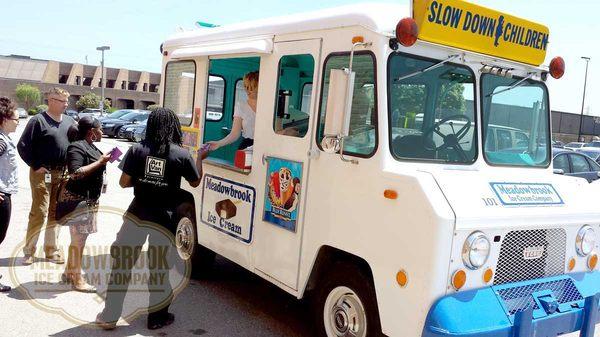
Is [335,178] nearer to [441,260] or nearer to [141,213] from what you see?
[441,260]

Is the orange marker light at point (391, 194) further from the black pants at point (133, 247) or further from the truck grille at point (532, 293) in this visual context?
the black pants at point (133, 247)

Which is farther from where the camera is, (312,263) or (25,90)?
(25,90)

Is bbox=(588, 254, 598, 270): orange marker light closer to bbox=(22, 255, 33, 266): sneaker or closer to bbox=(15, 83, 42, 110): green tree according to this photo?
bbox=(22, 255, 33, 266): sneaker

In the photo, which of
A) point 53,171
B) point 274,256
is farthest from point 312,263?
point 53,171

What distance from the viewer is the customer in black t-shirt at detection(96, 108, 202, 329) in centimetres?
394

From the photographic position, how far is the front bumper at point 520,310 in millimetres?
2855

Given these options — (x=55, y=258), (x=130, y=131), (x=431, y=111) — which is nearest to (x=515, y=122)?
(x=431, y=111)

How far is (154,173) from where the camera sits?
12.9 ft

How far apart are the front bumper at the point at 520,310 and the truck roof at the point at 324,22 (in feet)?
5.84

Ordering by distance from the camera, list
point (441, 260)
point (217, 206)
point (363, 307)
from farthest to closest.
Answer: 1. point (217, 206)
2. point (363, 307)
3. point (441, 260)

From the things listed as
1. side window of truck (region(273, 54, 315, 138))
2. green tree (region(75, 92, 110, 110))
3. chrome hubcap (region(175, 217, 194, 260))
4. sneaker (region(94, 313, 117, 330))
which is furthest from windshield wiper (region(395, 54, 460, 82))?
green tree (region(75, 92, 110, 110))

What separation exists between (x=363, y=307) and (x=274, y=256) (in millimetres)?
1037

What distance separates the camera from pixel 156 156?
3932mm

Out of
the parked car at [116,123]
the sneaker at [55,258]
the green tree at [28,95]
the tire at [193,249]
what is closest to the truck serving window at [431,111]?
the tire at [193,249]
